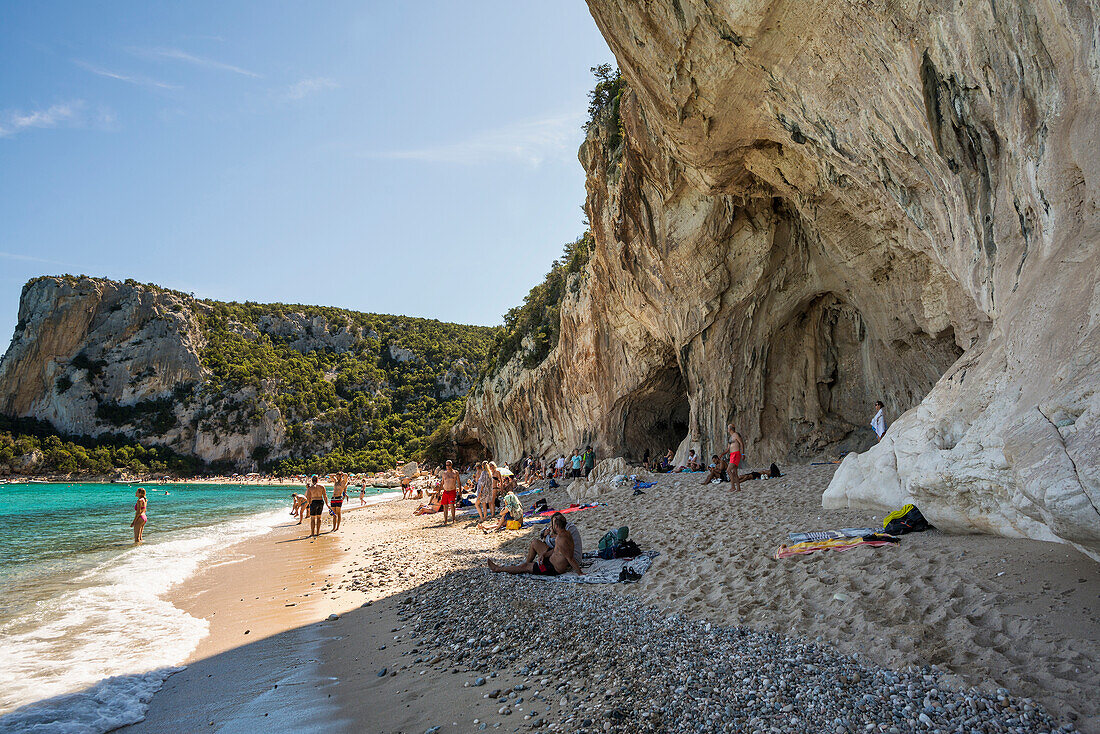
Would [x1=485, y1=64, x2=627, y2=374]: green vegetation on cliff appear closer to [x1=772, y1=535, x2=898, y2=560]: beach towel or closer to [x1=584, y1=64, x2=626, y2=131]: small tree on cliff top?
[x1=584, y1=64, x2=626, y2=131]: small tree on cliff top

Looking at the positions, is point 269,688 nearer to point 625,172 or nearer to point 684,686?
point 684,686

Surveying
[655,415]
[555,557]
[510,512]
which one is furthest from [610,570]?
[655,415]

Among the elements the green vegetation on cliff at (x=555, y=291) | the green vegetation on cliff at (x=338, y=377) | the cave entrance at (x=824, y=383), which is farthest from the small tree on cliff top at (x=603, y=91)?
the green vegetation on cliff at (x=338, y=377)

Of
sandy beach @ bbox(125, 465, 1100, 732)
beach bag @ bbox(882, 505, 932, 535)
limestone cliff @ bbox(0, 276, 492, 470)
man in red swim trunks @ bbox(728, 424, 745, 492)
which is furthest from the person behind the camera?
limestone cliff @ bbox(0, 276, 492, 470)

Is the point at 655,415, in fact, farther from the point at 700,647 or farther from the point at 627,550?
the point at 700,647

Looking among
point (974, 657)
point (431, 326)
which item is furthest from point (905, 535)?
point (431, 326)

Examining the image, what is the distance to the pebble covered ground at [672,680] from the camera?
2.30m

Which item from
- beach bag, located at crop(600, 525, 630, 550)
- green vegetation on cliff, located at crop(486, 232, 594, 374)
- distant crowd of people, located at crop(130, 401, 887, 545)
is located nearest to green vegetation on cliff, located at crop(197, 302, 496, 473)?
green vegetation on cliff, located at crop(486, 232, 594, 374)

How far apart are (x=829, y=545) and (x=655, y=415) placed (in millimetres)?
19373

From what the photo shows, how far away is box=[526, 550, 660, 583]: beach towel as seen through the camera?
18.3ft

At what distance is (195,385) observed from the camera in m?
64.7

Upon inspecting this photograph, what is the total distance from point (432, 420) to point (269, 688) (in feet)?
212

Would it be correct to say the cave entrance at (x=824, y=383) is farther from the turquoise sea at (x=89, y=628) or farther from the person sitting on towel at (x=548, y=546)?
the turquoise sea at (x=89, y=628)

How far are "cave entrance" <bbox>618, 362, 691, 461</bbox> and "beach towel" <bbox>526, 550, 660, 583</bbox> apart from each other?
14875 mm
